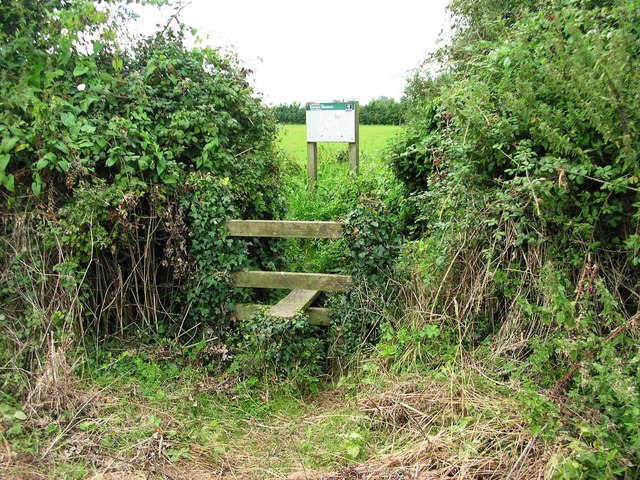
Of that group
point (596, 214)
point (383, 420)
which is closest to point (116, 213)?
point (383, 420)

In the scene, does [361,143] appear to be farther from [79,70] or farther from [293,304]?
[79,70]

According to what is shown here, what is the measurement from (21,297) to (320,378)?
2.74m

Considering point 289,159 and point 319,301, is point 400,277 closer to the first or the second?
point 319,301

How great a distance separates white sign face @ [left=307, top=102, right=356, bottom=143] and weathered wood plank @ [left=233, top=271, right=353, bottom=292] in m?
4.03

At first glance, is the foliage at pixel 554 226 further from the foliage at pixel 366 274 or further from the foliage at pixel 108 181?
the foliage at pixel 108 181

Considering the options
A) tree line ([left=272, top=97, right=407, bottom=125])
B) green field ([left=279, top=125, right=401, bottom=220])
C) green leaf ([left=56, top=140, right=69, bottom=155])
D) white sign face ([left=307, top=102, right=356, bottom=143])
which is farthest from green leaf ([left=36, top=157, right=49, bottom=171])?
tree line ([left=272, top=97, right=407, bottom=125])

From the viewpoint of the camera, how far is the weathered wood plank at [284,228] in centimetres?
500

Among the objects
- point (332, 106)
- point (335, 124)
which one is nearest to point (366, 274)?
point (335, 124)

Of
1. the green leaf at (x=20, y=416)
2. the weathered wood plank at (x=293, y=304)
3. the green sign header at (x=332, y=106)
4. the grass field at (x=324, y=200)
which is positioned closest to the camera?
the green leaf at (x=20, y=416)

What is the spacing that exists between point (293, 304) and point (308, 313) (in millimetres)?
170

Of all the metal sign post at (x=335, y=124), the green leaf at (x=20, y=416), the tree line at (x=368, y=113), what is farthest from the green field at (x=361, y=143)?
the green leaf at (x=20, y=416)

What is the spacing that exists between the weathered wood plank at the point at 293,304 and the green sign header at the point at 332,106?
3.97 metres

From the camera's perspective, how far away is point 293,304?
205 inches

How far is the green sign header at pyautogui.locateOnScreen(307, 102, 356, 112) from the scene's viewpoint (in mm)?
8578
